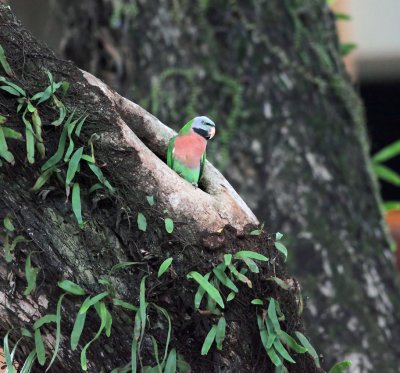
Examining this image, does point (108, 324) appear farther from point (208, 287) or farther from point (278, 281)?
point (278, 281)

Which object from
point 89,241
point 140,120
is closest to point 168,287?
point 89,241

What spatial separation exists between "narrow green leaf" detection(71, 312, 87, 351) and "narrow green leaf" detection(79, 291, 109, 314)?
0.02 meters

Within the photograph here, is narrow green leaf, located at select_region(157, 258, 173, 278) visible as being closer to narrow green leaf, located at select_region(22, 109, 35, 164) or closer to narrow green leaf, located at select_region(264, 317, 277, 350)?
narrow green leaf, located at select_region(264, 317, 277, 350)

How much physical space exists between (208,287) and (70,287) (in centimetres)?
34

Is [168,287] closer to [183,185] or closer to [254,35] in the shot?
[183,185]

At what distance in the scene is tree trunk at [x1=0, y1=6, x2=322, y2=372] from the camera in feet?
6.42

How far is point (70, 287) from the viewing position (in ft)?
6.38

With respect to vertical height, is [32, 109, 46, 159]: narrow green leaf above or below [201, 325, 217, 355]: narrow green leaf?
above

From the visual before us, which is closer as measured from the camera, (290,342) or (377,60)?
(290,342)

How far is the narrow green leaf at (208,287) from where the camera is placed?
1.98 metres

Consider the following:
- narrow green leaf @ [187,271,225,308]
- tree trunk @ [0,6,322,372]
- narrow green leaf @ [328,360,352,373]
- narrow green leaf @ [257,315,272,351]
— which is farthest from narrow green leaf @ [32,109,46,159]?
narrow green leaf @ [328,360,352,373]

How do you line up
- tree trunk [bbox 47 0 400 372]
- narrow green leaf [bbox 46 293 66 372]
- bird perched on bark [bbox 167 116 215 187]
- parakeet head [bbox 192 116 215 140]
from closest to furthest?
narrow green leaf [bbox 46 293 66 372] < bird perched on bark [bbox 167 116 215 187] < parakeet head [bbox 192 116 215 140] < tree trunk [bbox 47 0 400 372]

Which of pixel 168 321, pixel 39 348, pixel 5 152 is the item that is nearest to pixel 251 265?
pixel 168 321

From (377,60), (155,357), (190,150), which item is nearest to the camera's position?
(155,357)
